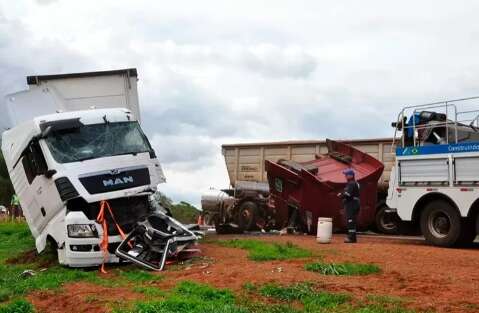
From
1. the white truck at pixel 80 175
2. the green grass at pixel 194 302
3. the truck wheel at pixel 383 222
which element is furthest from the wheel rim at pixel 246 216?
the green grass at pixel 194 302

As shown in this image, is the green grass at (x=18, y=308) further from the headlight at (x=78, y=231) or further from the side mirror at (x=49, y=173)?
the side mirror at (x=49, y=173)

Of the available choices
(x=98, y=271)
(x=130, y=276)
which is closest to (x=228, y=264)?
(x=130, y=276)

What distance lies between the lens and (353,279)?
28.9 ft

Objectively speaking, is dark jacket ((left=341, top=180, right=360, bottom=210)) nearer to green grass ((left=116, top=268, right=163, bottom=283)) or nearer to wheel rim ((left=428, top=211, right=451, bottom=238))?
wheel rim ((left=428, top=211, right=451, bottom=238))

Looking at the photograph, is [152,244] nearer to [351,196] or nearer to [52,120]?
[52,120]

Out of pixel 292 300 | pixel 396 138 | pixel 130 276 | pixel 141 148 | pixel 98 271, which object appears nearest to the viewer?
pixel 292 300

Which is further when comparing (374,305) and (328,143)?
(328,143)

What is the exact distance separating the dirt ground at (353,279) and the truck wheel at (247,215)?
7.68 m

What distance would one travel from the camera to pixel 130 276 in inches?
400

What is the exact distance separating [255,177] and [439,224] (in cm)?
875

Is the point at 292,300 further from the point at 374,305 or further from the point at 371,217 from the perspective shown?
the point at 371,217

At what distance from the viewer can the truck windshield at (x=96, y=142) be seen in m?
12.0

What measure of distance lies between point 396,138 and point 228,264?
22.6ft

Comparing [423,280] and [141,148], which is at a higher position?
[141,148]
